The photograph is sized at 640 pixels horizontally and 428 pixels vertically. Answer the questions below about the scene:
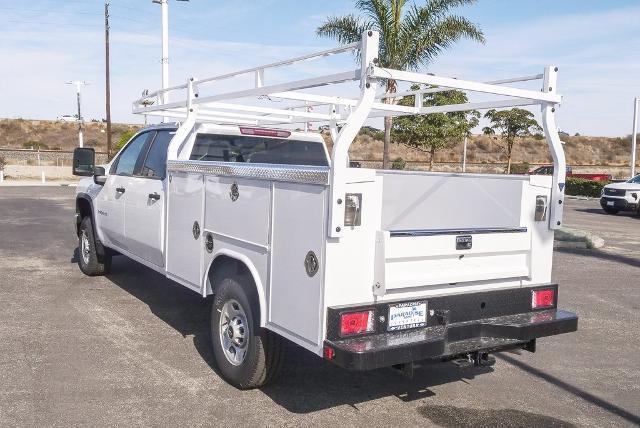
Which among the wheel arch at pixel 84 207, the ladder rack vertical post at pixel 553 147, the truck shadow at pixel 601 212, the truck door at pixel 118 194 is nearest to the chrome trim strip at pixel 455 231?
the ladder rack vertical post at pixel 553 147

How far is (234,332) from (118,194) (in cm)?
315

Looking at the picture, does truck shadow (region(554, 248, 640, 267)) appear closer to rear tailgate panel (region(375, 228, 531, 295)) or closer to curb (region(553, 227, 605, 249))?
curb (region(553, 227, 605, 249))

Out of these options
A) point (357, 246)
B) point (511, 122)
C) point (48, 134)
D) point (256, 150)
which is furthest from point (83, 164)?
point (48, 134)

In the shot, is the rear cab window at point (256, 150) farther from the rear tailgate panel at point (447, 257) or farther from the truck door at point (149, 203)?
the rear tailgate panel at point (447, 257)

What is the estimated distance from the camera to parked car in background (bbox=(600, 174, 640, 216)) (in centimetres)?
2195

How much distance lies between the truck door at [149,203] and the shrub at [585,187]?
28778 mm

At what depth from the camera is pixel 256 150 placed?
6574mm

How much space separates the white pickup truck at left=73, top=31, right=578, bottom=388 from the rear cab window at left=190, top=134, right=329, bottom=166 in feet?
0.12

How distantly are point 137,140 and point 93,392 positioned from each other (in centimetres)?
331

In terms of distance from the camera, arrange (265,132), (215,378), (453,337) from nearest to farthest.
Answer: (453,337) → (215,378) → (265,132)

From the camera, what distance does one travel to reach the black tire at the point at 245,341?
14.7 ft

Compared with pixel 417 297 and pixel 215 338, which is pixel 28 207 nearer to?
pixel 215 338

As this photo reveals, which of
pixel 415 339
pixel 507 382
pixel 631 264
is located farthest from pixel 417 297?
pixel 631 264

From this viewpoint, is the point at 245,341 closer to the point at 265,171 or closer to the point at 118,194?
the point at 265,171
